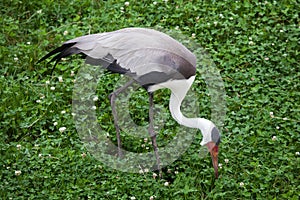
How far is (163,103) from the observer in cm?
626

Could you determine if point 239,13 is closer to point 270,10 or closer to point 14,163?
point 270,10

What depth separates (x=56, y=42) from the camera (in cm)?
696

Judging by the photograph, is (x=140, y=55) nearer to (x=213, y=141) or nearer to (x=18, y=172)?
(x=213, y=141)

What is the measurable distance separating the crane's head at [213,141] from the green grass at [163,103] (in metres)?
0.17

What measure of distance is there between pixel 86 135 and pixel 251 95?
1656 mm

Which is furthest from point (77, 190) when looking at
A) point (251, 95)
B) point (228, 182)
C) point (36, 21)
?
A: point (36, 21)

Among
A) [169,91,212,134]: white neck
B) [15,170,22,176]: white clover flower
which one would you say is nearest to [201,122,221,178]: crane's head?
[169,91,212,134]: white neck

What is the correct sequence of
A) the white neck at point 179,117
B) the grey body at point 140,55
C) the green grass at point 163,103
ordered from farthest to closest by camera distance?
the white neck at point 179,117, the green grass at point 163,103, the grey body at point 140,55

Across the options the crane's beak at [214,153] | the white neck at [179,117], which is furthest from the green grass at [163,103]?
the white neck at [179,117]

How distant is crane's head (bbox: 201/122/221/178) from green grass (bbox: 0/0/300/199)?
0.17 meters

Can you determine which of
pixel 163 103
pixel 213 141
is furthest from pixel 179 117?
pixel 163 103

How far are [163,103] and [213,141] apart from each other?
1.19 meters

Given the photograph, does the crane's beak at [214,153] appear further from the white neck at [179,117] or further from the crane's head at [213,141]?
the white neck at [179,117]

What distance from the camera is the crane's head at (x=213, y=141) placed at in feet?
16.9
